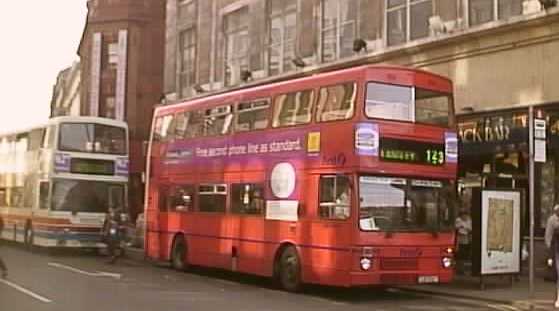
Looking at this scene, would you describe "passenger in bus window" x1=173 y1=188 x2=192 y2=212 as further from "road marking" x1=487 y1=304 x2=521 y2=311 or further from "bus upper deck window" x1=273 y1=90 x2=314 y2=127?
Answer: "road marking" x1=487 y1=304 x2=521 y2=311

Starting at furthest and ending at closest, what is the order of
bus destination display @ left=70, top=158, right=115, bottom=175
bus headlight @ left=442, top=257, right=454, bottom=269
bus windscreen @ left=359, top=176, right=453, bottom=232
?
bus destination display @ left=70, top=158, right=115, bottom=175 < bus headlight @ left=442, top=257, right=454, bottom=269 < bus windscreen @ left=359, top=176, right=453, bottom=232

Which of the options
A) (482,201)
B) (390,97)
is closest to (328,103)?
(390,97)

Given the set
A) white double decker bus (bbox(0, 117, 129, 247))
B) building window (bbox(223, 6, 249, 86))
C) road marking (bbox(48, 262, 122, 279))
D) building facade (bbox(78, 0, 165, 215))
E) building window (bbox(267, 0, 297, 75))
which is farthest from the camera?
building facade (bbox(78, 0, 165, 215))

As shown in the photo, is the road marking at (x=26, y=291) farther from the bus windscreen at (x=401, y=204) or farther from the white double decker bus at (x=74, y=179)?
the white double decker bus at (x=74, y=179)

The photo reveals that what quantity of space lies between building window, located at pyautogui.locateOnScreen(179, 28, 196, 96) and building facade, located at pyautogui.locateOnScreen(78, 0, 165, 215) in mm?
10479

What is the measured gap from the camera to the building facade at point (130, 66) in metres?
51.0

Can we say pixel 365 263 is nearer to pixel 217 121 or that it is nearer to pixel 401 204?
pixel 401 204

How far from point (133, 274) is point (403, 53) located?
9863mm

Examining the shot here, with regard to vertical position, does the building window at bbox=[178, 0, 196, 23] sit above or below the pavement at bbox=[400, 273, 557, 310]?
above

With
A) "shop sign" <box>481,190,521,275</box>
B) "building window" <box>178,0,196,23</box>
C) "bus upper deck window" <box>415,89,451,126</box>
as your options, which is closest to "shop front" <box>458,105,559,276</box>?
"shop sign" <box>481,190,521,275</box>

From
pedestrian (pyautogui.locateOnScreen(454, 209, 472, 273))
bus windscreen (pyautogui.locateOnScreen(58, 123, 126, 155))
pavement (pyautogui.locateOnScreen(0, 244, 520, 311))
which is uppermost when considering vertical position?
bus windscreen (pyautogui.locateOnScreen(58, 123, 126, 155))

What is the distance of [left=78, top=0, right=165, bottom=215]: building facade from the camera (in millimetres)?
51000

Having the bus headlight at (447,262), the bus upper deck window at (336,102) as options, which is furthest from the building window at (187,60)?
the bus headlight at (447,262)

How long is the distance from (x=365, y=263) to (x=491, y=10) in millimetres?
9550
